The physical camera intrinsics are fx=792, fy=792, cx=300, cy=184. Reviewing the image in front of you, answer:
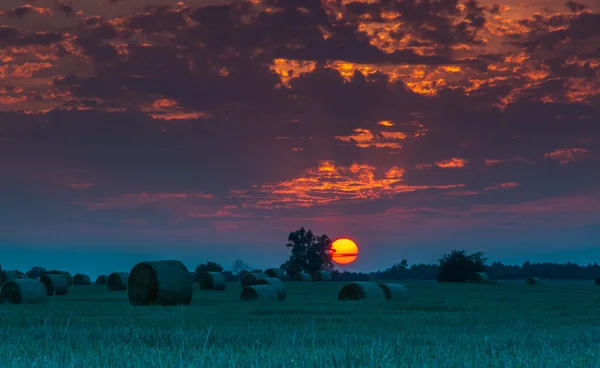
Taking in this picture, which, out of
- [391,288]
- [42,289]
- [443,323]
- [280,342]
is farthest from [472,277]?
[280,342]

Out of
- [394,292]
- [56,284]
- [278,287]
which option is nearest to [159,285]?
[278,287]

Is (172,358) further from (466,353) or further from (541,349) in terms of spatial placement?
(541,349)

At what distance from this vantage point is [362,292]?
34.4m

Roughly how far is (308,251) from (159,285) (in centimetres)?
8535

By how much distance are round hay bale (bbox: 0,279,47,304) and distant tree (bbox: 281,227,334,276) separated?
79.5 metres

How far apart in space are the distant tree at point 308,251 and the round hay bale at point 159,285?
82710 mm

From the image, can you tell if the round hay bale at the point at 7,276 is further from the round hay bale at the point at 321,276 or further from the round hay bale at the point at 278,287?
the round hay bale at the point at 321,276

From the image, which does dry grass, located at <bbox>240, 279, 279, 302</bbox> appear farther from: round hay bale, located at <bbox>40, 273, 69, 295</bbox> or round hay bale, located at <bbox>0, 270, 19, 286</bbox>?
round hay bale, located at <bbox>0, 270, 19, 286</bbox>

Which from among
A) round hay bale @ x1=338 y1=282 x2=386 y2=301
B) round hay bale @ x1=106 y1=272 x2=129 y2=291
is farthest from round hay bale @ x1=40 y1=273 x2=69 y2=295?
round hay bale @ x1=338 y1=282 x2=386 y2=301

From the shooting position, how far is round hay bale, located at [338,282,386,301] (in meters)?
34.3

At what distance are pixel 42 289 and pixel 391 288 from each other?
52.1 ft

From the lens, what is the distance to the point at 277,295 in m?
35.7

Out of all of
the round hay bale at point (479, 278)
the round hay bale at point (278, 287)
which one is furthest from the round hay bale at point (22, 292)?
the round hay bale at point (479, 278)

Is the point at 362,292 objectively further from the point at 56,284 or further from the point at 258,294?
the point at 56,284
